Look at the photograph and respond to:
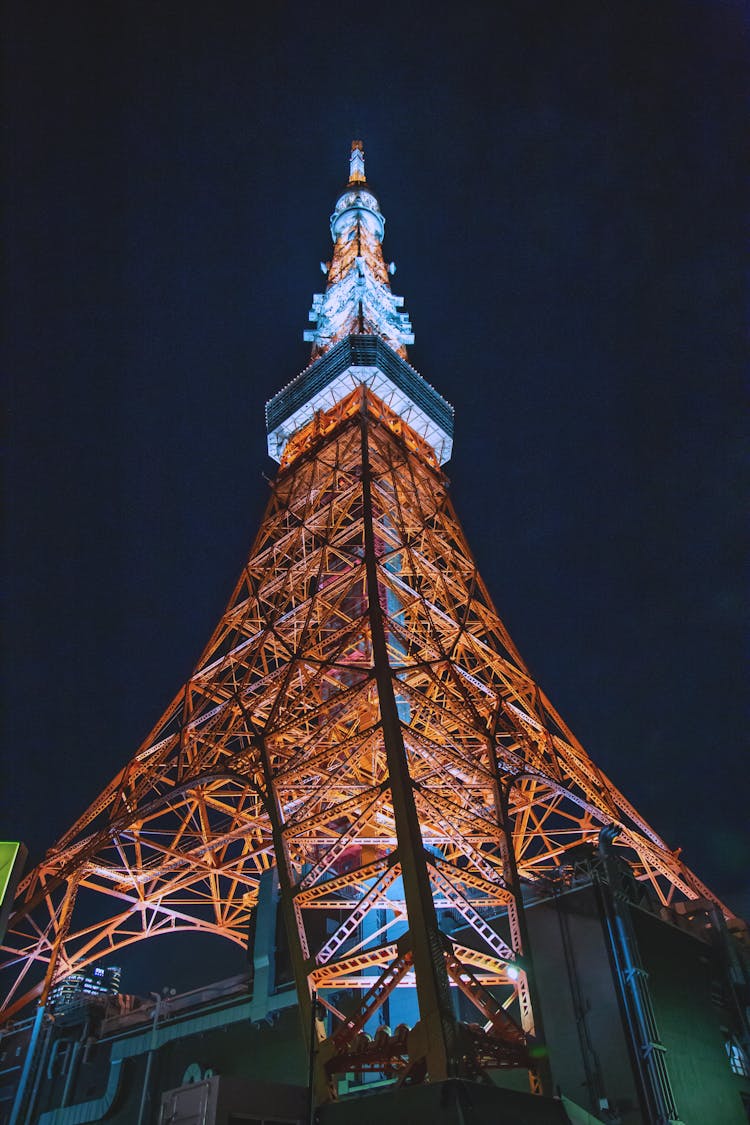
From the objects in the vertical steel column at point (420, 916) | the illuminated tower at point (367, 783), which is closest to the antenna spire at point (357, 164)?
the illuminated tower at point (367, 783)

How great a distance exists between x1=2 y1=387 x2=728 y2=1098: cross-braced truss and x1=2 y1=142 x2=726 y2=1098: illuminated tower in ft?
0.26

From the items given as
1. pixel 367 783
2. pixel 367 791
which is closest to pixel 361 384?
pixel 367 783

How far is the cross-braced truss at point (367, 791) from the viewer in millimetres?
13789

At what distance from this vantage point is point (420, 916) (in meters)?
12.7

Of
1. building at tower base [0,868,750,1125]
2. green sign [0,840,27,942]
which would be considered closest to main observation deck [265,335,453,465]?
building at tower base [0,868,750,1125]

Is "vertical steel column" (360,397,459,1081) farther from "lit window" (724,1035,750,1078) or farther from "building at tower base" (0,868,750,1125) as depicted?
"lit window" (724,1035,750,1078)

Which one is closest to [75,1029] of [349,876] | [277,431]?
[349,876]

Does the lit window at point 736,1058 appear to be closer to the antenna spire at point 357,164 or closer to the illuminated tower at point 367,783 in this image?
the illuminated tower at point 367,783

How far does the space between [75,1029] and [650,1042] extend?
16080 millimetres

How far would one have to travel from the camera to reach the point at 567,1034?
16.2 meters

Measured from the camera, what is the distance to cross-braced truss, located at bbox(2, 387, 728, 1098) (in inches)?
543

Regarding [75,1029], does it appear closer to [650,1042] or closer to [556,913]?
[556,913]

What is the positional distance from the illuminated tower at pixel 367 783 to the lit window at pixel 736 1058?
3.67m

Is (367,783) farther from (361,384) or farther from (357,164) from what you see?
(357,164)
